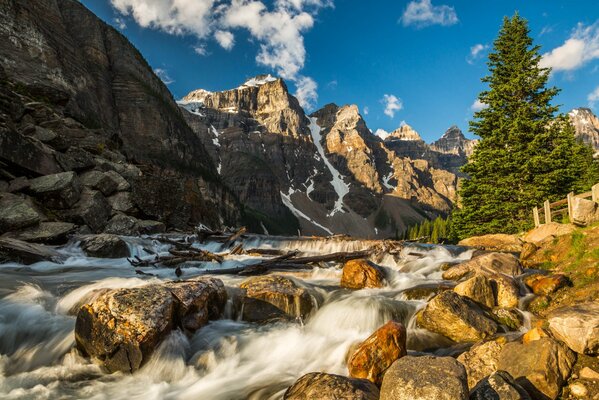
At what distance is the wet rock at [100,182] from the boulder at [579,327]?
25.8m

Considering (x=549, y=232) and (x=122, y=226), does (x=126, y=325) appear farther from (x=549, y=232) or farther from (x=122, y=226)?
(x=549, y=232)

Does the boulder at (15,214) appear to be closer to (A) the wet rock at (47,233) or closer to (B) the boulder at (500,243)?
(A) the wet rock at (47,233)

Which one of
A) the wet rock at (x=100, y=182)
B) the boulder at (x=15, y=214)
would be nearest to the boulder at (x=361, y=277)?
the boulder at (x=15, y=214)

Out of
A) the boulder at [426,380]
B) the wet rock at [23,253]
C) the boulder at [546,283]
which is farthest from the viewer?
the wet rock at [23,253]

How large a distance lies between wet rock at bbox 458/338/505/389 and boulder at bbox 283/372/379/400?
1.80 metres

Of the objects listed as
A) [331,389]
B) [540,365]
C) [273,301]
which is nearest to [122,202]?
[273,301]

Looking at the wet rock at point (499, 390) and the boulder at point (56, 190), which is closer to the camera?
Result: the wet rock at point (499, 390)

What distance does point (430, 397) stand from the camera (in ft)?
14.8

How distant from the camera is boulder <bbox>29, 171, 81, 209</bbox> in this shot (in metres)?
19.2

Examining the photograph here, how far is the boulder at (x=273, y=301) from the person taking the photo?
33.5 feet

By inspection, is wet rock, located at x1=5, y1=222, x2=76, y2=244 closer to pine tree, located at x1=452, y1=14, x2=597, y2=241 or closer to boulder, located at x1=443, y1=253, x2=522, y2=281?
boulder, located at x1=443, y1=253, x2=522, y2=281

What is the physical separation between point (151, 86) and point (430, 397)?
131m

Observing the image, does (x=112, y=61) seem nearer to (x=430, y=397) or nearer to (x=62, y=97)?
(x=62, y=97)

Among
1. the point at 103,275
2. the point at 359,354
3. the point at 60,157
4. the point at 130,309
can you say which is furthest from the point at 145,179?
the point at 359,354
